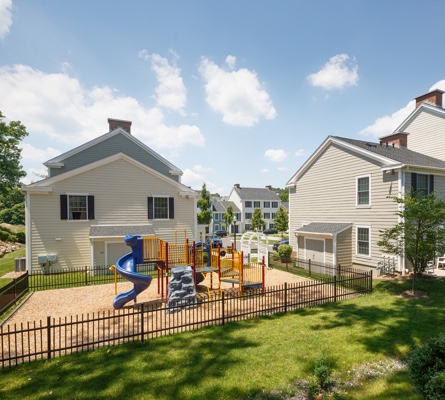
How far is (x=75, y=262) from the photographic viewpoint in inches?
719

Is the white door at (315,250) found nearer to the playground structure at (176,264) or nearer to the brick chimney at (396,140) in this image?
the playground structure at (176,264)

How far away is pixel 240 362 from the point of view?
6.58 meters

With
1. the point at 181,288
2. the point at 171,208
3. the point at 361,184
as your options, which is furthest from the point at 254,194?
the point at 181,288

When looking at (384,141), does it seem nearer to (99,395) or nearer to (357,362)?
(357,362)

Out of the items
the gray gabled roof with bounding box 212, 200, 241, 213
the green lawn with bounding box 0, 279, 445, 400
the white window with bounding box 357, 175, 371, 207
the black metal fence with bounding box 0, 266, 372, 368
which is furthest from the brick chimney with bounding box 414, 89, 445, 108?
the gray gabled roof with bounding box 212, 200, 241, 213

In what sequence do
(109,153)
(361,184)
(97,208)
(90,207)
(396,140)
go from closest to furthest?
(361,184)
(90,207)
(97,208)
(396,140)
(109,153)

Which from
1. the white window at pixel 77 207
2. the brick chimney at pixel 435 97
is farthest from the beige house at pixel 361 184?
the white window at pixel 77 207

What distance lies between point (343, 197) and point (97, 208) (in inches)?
729

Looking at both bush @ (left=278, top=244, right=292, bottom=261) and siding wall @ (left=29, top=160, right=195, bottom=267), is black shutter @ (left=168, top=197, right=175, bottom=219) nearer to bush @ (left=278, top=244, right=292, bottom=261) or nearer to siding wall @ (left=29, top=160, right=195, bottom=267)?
siding wall @ (left=29, top=160, right=195, bottom=267)

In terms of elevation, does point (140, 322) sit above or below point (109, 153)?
below

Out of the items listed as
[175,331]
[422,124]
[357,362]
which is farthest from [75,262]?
[422,124]

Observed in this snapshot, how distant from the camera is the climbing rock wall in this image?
1103 centimetres

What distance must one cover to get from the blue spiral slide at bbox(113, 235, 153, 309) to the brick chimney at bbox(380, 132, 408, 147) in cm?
2145

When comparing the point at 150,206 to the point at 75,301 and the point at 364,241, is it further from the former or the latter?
the point at 364,241
